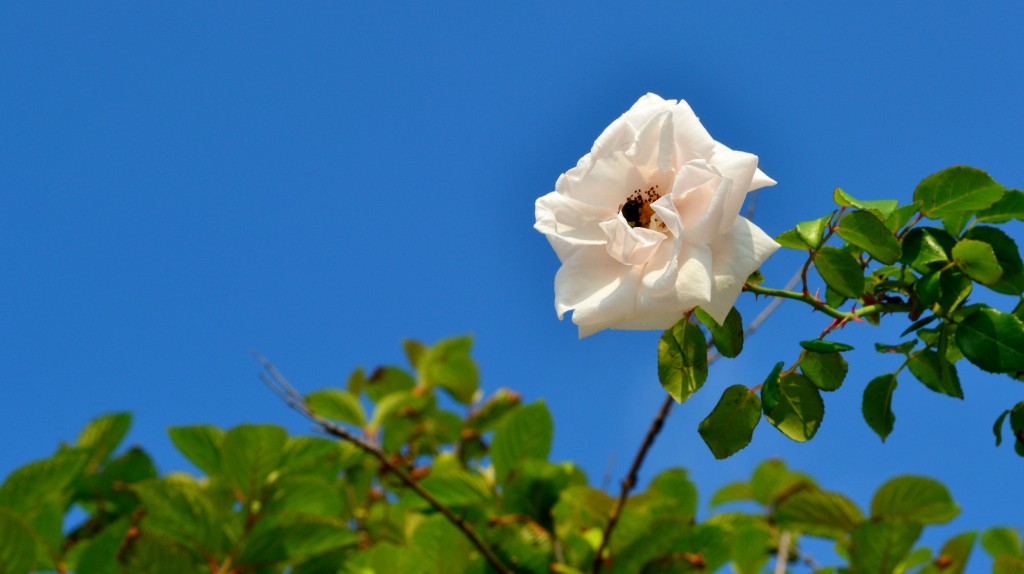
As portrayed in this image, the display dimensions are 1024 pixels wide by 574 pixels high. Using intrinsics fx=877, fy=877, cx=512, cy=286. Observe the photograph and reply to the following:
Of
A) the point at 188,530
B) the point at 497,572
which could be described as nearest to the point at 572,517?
the point at 497,572

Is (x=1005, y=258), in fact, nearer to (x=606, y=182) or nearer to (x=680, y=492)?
(x=606, y=182)

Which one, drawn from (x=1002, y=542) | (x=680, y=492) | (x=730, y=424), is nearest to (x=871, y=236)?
(x=730, y=424)

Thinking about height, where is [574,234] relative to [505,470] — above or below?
below

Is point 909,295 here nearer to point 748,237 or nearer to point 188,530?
point 748,237

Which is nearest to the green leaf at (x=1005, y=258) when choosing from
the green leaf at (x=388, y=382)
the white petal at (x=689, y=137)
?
the white petal at (x=689, y=137)

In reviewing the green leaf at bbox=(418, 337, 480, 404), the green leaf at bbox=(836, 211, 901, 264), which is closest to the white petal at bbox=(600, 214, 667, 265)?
the green leaf at bbox=(836, 211, 901, 264)

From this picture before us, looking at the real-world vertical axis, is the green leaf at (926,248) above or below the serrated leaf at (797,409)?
above

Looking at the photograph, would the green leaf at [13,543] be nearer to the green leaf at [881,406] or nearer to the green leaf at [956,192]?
the green leaf at [881,406]
